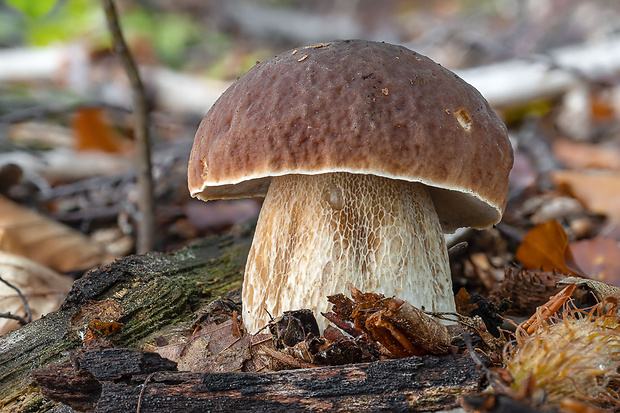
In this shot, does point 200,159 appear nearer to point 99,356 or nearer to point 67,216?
point 99,356

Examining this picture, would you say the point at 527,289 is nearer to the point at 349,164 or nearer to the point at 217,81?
the point at 349,164

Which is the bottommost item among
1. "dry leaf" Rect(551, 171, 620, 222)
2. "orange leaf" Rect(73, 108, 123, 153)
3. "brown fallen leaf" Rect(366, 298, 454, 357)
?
"brown fallen leaf" Rect(366, 298, 454, 357)

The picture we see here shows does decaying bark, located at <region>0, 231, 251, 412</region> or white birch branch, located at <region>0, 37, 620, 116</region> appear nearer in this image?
Answer: decaying bark, located at <region>0, 231, 251, 412</region>

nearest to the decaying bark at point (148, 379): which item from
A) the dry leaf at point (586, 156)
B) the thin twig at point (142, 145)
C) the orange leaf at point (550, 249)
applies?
the thin twig at point (142, 145)

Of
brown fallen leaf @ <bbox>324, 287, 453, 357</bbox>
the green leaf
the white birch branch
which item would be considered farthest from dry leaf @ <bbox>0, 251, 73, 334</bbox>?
the white birch branch

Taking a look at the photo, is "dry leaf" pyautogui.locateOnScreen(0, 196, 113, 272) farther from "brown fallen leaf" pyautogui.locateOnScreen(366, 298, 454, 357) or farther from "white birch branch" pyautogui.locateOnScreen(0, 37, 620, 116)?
"white birch branch" pyautogui.locateOnScreen(0, 37, 620, 116)

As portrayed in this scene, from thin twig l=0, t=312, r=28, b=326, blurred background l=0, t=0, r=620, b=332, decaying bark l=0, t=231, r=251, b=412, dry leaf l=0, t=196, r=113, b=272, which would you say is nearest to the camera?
decaying bark l=0, t=231, r=251, b=412

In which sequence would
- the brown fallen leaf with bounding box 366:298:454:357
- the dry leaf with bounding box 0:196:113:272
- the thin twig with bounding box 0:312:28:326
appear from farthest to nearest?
the dry leaf with bounding box 0:196:113:272 < the thin twig with bounding box 0:312:28:326 < the brown fallen leaf with bounding box 366:298:454:357

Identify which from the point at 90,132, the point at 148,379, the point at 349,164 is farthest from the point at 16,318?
the point at 90,132
